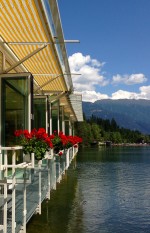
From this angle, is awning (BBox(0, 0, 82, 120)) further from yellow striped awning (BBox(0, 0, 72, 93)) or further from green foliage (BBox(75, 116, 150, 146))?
green foliage (BBox(75, 116, 150, 146))

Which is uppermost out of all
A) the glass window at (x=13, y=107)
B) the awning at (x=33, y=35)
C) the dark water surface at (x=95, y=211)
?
the awning at (x=33, y=35)

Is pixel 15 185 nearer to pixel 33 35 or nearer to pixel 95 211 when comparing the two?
pixel 33 35

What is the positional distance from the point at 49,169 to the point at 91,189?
4.19 m

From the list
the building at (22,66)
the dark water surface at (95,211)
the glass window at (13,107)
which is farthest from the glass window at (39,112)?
the glass window at (13,107)

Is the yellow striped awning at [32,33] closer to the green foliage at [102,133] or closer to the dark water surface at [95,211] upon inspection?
the dark water surface at [95,211]

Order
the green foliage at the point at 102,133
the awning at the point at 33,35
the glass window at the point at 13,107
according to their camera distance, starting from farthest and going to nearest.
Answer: the green foliage at the point at 102,133, the glass window at the point at 13,107, the awning at the point at 33,35

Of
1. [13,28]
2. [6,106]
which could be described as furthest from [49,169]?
[13,28]

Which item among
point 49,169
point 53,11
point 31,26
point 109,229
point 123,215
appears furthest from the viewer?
point 49,169

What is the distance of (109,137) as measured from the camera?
13350 centimetres

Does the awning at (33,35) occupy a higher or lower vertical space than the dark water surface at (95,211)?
higher

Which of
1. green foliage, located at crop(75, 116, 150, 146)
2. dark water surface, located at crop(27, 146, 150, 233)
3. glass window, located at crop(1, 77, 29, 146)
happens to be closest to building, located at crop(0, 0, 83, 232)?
glass window, located at crop(1, 77, 29, 146)

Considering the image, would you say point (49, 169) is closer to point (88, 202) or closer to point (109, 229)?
point (88, 202)

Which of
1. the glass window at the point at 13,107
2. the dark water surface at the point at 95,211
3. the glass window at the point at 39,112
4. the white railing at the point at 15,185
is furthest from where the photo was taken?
the glass window at the point at 39,112

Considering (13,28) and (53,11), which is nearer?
(53,11)
